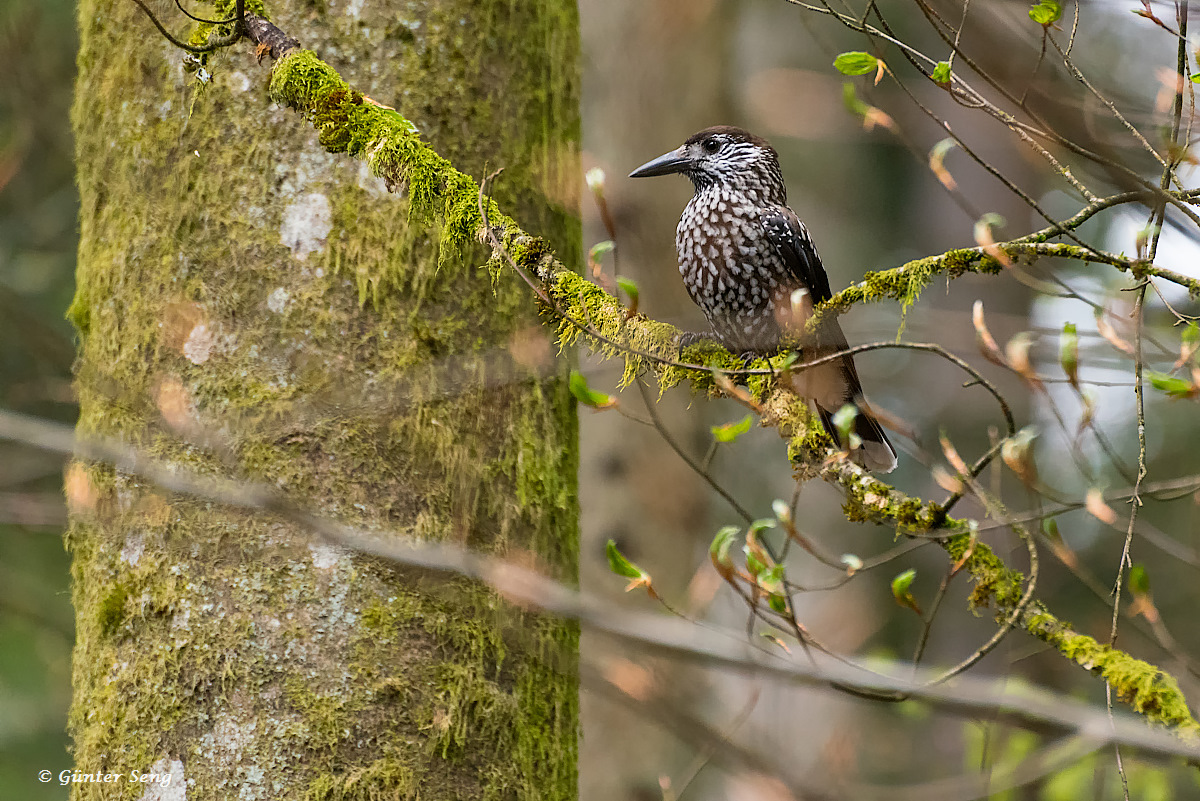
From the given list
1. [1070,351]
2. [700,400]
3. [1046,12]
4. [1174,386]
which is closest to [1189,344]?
[1174,386]

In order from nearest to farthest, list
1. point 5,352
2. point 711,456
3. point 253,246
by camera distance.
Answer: point 253,246 → point 711,456 → point 5,352

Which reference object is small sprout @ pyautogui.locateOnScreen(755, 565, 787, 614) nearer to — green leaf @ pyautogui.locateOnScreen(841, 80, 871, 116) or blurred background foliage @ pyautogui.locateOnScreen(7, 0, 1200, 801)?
blurred background foliage @ pyautogui.locateOnScreen(7, 0, 1200, 801)

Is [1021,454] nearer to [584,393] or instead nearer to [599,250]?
[584,393]

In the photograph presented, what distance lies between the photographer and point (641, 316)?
2898mm

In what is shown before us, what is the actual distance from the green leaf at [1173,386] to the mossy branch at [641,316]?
8.6 inches

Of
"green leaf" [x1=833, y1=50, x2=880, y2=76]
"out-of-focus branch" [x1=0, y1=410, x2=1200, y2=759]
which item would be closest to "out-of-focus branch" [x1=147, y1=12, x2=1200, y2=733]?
"green leaf" [x1=833, y1=50, x2=880, y2=76]

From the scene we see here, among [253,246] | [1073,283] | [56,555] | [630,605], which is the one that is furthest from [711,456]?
[56,555]

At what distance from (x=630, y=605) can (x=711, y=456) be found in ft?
11.3

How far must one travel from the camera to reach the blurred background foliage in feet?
11.8

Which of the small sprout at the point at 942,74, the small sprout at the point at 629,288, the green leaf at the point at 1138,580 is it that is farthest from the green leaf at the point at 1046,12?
the green leaf at the point at 1138,580

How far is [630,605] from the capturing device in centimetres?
600

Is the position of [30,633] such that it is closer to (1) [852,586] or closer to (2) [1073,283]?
(2) [1073,283]

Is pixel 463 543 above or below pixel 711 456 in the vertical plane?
below

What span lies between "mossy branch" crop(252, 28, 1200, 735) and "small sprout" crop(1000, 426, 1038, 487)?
18cm
